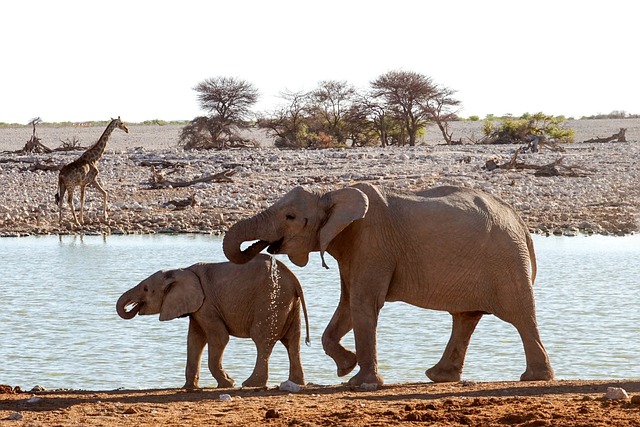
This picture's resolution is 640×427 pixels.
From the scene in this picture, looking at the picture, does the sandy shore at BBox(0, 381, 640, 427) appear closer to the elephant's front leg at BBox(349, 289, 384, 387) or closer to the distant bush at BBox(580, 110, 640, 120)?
the elephant's front leg at BBox(349, 289, 384, 387)

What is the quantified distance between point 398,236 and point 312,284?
6459mm

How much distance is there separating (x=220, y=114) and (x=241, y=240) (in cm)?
3851

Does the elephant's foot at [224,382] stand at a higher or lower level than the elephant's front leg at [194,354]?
lower

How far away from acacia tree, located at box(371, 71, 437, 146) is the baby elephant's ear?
36399 millimetres

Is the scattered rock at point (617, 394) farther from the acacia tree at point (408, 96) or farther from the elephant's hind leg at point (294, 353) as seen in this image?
the acacia tree at point (408, 96)

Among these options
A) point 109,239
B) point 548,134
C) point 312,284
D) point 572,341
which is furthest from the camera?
point 548,134

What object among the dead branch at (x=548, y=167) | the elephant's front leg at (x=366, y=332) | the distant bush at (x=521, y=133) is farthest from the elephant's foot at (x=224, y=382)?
the distant bush at (x=521, y=133)

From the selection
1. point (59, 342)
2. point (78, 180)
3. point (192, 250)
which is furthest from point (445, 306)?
point (78, 180)

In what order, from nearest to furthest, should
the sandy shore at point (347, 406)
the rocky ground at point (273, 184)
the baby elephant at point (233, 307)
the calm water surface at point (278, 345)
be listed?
the sandy shore at point (347, 406) < the baby elephant at point (233, 307) < the calm water surface at point (278, 345) < the rocky ground at point (273, 184)

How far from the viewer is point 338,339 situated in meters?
9.02

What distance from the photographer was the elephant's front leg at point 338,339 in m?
8.94

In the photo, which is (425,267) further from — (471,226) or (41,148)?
(41,148)

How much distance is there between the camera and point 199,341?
371 inches

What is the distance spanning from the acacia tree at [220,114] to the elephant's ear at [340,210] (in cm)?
3356
